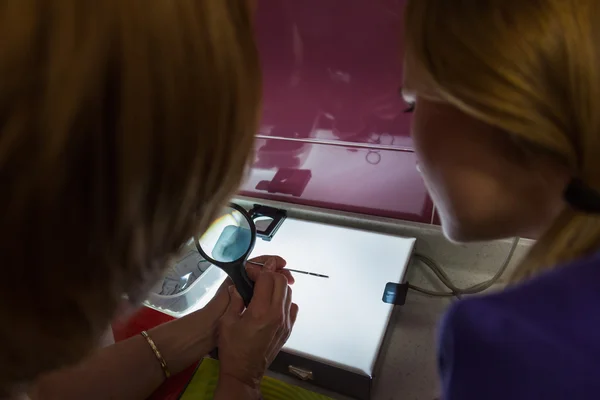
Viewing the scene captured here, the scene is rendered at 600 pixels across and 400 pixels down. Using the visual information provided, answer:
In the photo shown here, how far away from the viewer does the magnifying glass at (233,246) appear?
0.76m

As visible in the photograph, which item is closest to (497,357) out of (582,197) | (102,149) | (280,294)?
(582,197)

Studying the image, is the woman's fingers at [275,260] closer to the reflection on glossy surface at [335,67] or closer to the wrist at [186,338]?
the wrist at [186,338]

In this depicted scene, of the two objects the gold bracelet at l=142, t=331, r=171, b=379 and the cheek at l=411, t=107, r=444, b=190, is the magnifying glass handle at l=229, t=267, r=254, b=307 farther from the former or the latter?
the cheek at l=411, t=107, r=444, b=190

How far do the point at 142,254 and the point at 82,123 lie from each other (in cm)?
13

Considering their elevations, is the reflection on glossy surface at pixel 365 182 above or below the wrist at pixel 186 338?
above

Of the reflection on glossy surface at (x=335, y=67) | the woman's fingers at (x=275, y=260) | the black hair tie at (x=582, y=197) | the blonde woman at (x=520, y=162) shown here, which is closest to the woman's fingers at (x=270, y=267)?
the woman's fingers at (x=275, y=260)

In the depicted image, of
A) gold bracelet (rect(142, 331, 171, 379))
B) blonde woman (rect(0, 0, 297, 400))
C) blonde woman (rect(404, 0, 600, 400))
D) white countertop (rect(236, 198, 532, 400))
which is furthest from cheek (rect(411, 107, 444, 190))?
gold bracelet (rect(142, 331, 171, 379))

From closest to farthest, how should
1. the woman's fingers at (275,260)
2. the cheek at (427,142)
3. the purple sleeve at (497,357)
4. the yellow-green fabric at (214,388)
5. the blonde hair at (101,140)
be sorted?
the blonde hair at (101,140)
the purple sleeve at (497,357)
the cheek at (427,142)
the yellow-green fabric at (214,388)
the woman's fingers at (275,260)

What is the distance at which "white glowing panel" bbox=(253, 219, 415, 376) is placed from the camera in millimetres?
761

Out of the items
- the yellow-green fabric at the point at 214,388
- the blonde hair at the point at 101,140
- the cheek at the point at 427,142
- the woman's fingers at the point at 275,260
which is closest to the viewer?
the blonde hair at the point at 101,140

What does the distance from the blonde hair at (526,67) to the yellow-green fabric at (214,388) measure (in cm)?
45

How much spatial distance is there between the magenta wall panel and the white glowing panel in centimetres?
8

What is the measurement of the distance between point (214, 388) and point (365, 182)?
0.47m

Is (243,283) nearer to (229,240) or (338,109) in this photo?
(229,240)
